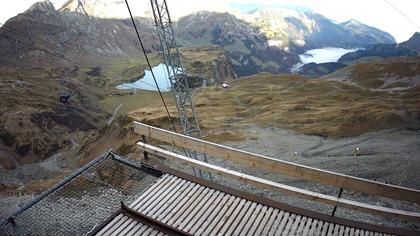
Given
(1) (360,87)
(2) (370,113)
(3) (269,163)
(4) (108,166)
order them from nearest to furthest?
(3) (269,163) < (4) (108,166) < (2) (370,113) < (1) (360,87)

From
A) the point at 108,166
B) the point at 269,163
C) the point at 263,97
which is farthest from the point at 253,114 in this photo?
the point at 269,163

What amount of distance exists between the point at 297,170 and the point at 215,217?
8.25 ft

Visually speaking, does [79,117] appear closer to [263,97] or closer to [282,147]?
[263,97]

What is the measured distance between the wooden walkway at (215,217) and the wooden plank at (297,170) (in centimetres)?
97

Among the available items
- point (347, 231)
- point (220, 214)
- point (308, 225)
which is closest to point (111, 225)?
point (220, 214)

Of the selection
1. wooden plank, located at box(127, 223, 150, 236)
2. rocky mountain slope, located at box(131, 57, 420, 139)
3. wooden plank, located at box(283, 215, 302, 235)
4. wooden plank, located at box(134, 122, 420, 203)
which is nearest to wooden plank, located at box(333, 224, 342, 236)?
wooden plank, located at box(283, 215, 302, 235)

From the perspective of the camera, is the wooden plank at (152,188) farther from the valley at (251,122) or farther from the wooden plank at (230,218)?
the valley at (251,122)

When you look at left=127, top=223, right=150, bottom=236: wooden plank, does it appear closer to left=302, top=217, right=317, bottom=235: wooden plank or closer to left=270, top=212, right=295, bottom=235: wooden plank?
left=270, top=212, right=295, bottom=235: wooden plank

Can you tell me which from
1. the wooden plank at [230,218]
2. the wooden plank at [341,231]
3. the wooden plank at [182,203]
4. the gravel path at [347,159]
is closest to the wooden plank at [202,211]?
the wooden plank at [182,203]

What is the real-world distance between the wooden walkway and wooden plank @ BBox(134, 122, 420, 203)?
3.17 ft

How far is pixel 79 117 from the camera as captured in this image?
11431 cm

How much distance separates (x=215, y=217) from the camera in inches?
398

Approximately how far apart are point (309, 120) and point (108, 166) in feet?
118

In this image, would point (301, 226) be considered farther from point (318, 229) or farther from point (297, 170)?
point (297, 170)
